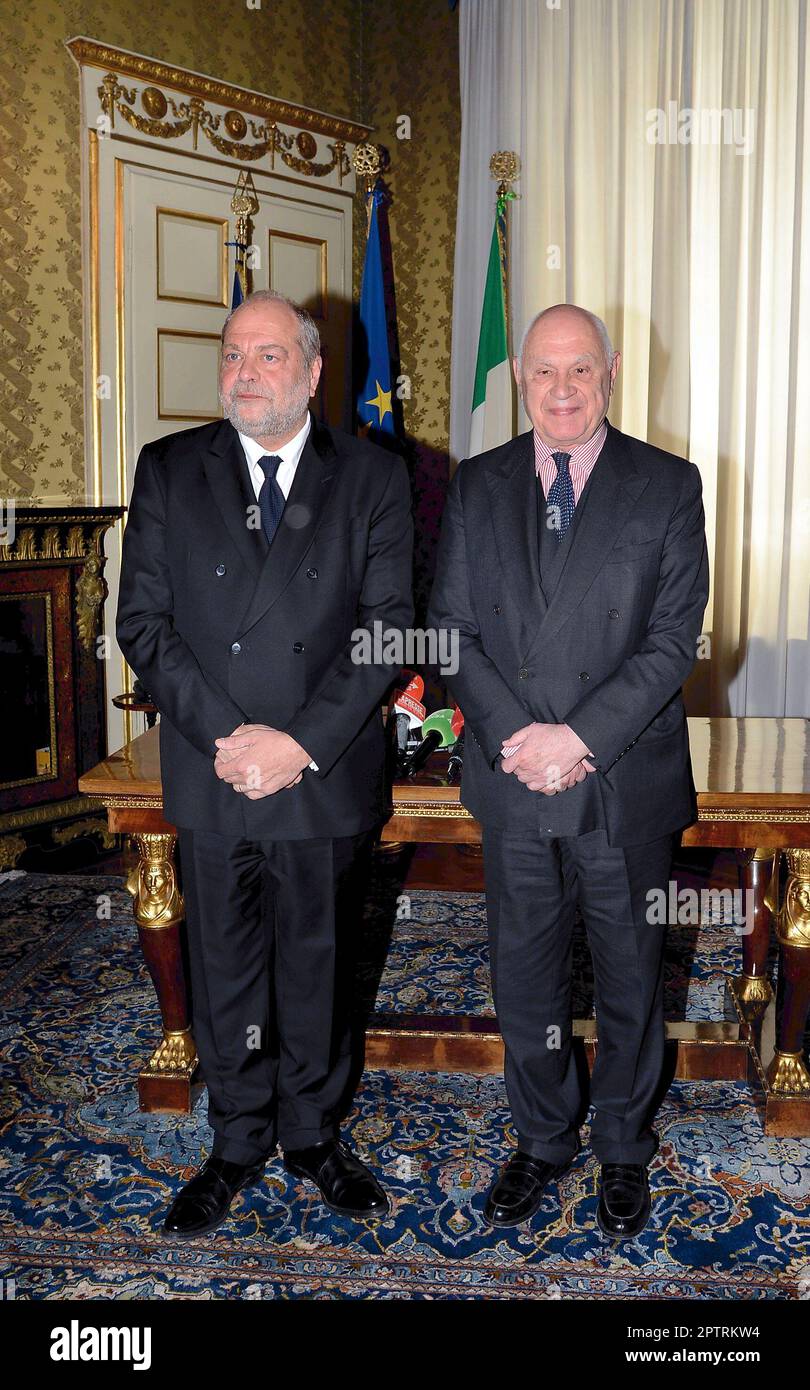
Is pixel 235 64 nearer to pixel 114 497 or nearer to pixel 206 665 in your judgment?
pixel 114 497

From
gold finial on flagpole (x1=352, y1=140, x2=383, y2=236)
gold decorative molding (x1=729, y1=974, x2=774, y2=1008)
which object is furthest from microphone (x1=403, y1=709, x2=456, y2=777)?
gold finial on flagpole (x1=352, y1=140, x2=383, y2=236)

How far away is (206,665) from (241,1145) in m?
0.98

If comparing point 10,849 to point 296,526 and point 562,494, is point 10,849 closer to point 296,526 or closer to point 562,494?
point 296,526

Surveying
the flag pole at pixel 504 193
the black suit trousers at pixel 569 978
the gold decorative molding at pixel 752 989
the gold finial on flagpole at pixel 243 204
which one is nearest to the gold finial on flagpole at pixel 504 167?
the flag pole at pixel 504 193

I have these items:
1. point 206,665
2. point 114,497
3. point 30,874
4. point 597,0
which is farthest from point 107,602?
point 597,0

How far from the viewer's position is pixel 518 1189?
239 cm

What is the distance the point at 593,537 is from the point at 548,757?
419 millimetres

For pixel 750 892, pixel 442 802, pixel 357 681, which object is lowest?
pixel 750 892

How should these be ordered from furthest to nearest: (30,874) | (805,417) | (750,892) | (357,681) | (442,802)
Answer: (805,417) < (30,874) < (750,892) < (442,802) < (357,681)

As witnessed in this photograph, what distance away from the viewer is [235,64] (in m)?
5.40

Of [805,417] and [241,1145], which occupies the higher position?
[805,417]

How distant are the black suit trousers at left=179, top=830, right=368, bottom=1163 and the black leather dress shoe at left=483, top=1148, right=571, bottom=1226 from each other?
0.36 meters

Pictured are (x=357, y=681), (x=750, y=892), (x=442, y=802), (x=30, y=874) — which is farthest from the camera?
(x=30, y=874)

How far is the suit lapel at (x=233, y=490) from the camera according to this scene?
2270 mm
